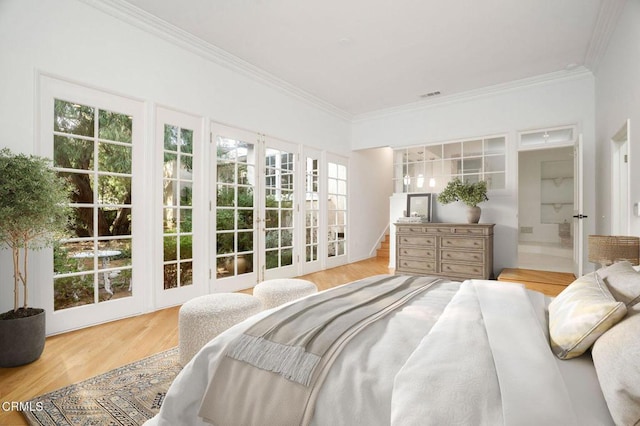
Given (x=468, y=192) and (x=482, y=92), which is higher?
(x=482, y=92)

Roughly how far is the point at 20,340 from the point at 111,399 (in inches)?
38.1

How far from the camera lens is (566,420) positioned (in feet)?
2.40

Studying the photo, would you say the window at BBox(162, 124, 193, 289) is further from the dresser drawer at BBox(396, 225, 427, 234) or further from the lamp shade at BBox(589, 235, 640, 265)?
the lamp shade at BBox(589, 235, 640, 265)

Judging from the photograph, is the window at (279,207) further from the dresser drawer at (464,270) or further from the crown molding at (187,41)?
the dresser drawer at (464,270)

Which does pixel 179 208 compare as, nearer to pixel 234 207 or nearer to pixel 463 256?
pixel 234 207

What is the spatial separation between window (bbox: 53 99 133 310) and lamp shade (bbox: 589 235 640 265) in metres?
4.04

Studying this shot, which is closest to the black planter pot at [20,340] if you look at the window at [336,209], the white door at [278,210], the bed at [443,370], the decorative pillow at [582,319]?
the bed at [443,370]

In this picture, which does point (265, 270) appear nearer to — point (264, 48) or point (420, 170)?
point (264, 48)

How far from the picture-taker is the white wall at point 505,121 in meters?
4.54

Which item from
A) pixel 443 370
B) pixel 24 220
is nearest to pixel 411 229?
pixel 443 370

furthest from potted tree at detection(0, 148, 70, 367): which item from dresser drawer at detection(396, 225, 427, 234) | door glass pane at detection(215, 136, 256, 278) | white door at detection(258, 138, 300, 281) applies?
dresser drawer at detection(396, 225, 427, 234)

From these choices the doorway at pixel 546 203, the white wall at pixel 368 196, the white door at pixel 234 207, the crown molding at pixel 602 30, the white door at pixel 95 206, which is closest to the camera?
the white door at pixel 95 206

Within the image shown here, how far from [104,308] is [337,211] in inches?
162

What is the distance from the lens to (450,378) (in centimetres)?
89
